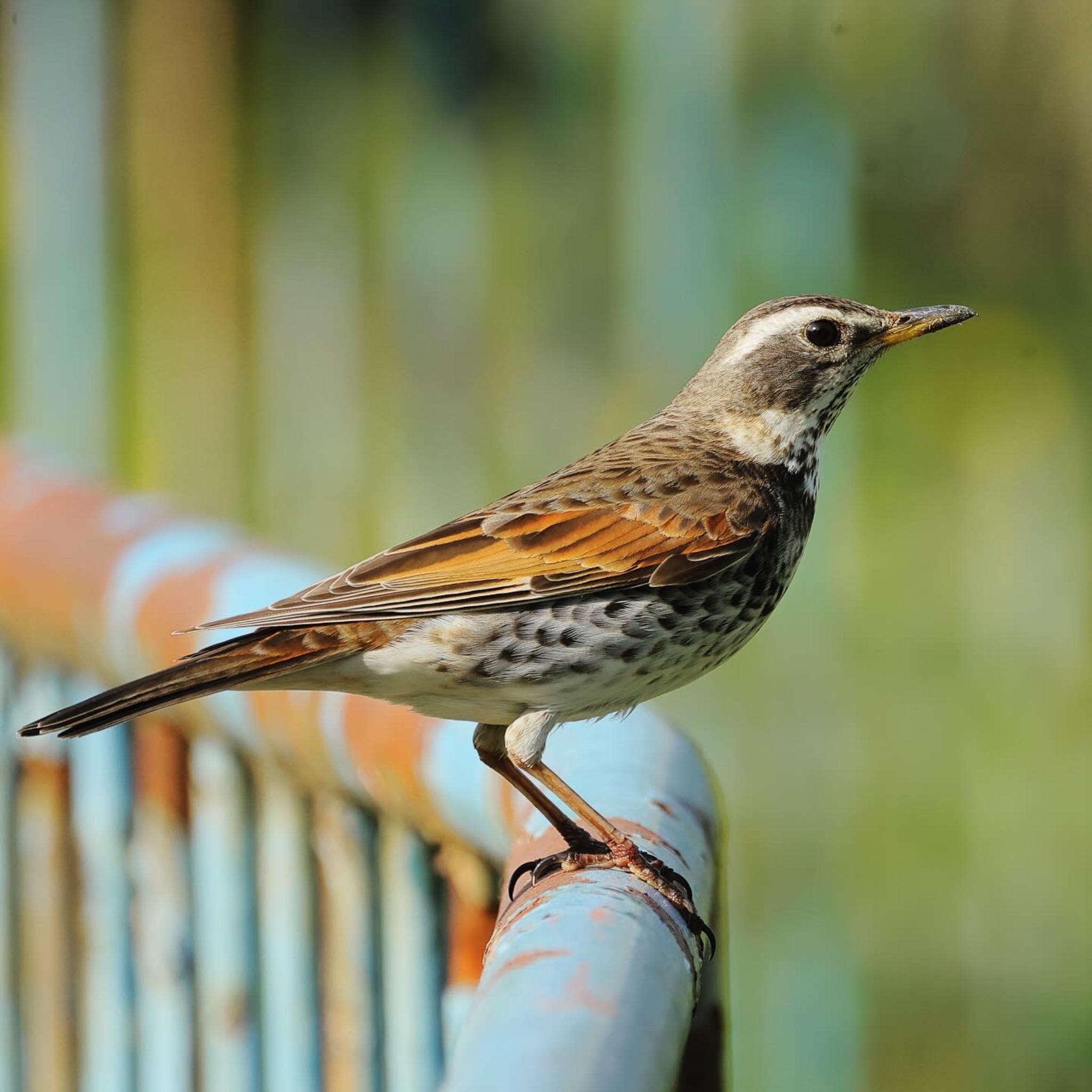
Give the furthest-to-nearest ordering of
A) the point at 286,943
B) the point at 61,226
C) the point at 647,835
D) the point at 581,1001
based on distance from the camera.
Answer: the point at 61,226 < the point at 286,943 < the point at 647,835 < the point at 581,1001

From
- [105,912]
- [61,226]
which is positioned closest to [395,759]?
[105,912]

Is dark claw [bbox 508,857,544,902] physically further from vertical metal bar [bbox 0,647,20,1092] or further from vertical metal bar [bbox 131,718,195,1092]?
vertical metal bar [bbox 0,647,20,1092]

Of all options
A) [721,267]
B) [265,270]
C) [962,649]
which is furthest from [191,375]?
[962,649]

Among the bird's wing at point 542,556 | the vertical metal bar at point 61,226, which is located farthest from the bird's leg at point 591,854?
the vertical metal bar at point 61,226

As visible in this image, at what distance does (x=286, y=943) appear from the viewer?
2.76 metres

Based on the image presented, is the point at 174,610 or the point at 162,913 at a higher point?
the point at 174,610

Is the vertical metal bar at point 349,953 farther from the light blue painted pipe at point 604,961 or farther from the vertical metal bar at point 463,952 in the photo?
the light blue painted pipe at point 604,961

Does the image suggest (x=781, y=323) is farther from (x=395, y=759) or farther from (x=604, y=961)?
(x=604, y=961)

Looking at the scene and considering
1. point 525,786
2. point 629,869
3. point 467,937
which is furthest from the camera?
point 525,786

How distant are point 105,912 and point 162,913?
13 centimetres

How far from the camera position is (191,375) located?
5.37m

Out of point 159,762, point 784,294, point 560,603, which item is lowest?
point 159,762

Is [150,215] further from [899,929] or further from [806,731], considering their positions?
[899,929]

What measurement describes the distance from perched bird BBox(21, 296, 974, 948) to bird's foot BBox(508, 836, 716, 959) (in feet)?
0.29
